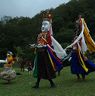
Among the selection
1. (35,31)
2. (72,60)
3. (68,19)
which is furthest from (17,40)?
(72,60)

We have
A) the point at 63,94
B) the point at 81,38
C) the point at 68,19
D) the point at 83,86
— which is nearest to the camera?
the point at 63,94

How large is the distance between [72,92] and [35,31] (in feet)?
291

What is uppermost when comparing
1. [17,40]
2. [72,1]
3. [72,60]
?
[72,1]

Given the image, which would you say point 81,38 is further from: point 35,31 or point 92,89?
point 35,31

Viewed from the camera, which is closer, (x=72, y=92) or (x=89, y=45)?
(x=72, y=92)

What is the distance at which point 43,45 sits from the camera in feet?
49.4

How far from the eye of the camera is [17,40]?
103 m

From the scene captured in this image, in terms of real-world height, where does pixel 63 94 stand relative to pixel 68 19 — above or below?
below

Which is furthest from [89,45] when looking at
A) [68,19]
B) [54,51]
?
[68,19]

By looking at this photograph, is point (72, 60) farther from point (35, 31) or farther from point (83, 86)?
point (35, 31)

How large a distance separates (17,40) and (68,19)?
1312 centimetres

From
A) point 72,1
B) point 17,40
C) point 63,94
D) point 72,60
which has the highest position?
point 72,1

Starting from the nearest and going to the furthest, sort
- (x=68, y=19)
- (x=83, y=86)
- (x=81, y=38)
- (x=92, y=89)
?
(x=92, y=89)
(x=83, y=86)
(x=81, y=38)
(x=68, y=19)

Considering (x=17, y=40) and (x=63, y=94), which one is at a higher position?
(x=17, y=40)
